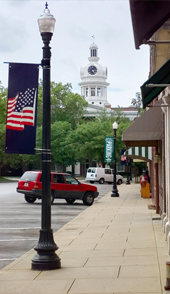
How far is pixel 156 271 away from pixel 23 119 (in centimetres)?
350

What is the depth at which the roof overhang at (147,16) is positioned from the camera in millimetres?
6220

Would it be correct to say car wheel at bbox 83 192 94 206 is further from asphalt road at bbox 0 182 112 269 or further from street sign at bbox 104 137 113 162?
street sign at bbox 104 137 113 162

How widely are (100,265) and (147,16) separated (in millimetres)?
4560

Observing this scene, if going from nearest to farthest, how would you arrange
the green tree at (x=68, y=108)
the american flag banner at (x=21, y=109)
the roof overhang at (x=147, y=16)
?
the roof overhang at (x=147, y=16), the american flag banner at (x=21, y=109), the green tree at (x=68, y=108)

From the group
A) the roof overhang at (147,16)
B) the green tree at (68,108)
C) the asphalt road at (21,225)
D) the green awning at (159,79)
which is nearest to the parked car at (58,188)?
the asphalt road at (21,225)

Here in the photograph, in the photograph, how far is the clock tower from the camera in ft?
471

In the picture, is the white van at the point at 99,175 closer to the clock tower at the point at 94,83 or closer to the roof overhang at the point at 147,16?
the roof overhang at the point at 147,16

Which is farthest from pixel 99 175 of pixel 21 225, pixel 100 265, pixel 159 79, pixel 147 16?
pixel 147 16

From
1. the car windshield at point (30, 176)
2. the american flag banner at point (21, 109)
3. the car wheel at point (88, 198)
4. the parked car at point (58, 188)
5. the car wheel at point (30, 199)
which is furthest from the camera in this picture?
the car wheel at point (30, 199)

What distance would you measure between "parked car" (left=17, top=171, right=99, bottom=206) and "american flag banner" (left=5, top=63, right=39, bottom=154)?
14809 millimetres

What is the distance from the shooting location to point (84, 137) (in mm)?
70875

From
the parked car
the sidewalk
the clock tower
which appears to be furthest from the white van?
the clock tower

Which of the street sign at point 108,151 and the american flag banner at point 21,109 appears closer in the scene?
the american flag banner at point 21,109

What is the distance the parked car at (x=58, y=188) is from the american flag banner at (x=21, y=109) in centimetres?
1481
